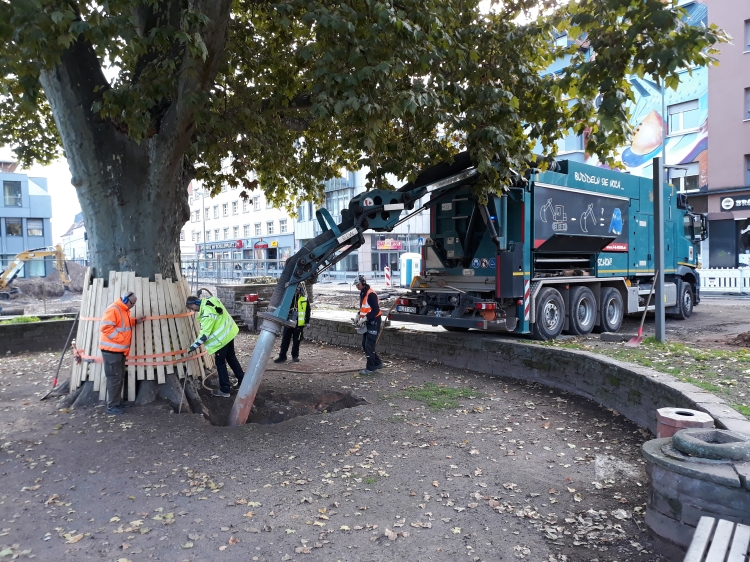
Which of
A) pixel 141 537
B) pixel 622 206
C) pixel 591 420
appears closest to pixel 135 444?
pixel 141 537

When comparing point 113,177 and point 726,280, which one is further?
point 726,280

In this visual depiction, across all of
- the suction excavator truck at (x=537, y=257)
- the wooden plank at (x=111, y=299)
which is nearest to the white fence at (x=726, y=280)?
the suction excavator truck at (x=537, y=257)

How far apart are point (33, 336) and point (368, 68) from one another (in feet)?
33.5

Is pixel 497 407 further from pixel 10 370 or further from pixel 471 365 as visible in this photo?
pixel 10 370

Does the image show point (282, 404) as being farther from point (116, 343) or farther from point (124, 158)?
point (124, 158)

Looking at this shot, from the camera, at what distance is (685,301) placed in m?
15.4

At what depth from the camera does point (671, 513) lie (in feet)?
12.0

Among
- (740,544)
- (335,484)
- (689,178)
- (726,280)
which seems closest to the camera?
(740,544)

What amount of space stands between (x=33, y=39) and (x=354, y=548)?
184 inches

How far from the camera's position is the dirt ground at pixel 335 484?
3916 millimetres

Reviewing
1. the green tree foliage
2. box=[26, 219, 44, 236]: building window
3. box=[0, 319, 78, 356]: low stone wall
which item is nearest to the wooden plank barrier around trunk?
the green tree foliage

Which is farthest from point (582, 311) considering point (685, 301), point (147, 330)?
point (147, 330)

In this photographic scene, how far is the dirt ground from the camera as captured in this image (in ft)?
12.8

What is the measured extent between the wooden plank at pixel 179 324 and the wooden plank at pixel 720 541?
602 cm
